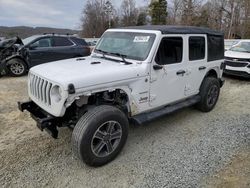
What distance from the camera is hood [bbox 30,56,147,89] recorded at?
307 cm

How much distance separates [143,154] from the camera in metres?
3.68

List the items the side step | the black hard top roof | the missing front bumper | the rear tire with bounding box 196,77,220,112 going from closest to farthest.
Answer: the missing front bumper
the side step
the black hard top roof
the rear tire with bounding box 196,77,220,112

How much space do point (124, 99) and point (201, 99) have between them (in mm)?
2175

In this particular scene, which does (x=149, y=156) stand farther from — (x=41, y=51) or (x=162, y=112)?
(x=41, y=51)

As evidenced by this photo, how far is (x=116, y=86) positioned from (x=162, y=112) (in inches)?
45.7

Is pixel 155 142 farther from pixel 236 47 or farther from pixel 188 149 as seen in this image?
pixel 236 47

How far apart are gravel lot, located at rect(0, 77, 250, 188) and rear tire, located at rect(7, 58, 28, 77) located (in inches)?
168

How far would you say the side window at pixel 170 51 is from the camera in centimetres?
395

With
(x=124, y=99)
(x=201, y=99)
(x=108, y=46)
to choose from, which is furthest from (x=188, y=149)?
(x=108, y=46)

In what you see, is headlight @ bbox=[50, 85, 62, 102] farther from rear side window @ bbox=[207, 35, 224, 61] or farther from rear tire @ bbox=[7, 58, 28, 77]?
rear tire @ bbox=[7, 58, 28, 77]

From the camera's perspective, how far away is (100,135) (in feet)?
10.8

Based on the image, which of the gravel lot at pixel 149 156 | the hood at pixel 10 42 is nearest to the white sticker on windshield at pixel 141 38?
the gravel lot at pixel 149 156

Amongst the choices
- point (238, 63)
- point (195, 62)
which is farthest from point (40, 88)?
point (238, 63)

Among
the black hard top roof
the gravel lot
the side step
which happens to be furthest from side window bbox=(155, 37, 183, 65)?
the gravel lot
